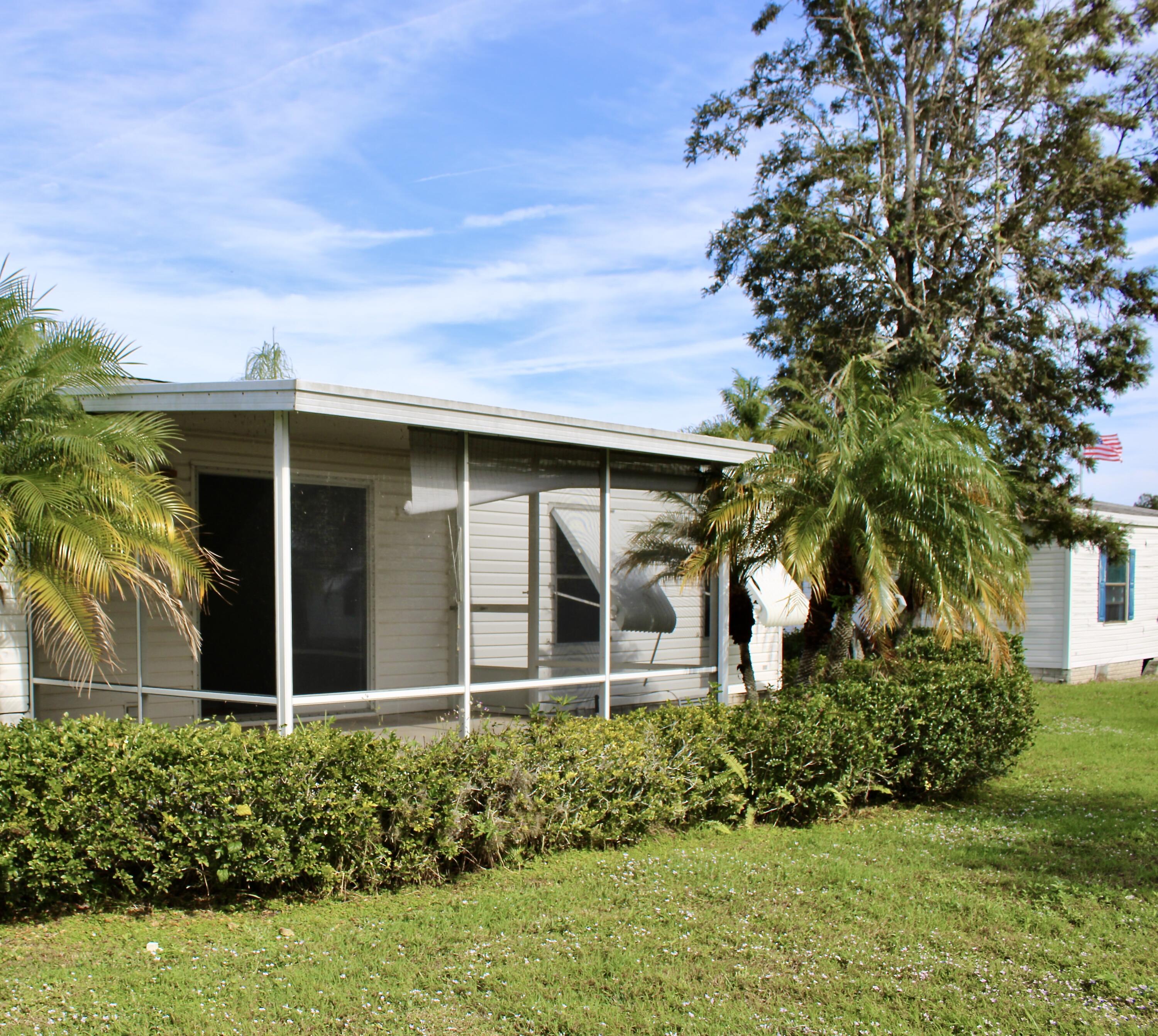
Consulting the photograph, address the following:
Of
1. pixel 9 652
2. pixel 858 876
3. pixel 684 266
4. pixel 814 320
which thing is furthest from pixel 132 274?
pixel 858 876

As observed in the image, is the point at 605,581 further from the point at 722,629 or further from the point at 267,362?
the point at 267,362

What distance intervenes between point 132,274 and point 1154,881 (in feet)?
66.8

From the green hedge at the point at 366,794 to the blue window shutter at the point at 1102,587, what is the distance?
13.5 meters

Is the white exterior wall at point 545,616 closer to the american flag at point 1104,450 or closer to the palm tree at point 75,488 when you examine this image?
the palm tree at point 75,488

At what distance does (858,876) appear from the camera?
6152 millimetres

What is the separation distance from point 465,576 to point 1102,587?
52.2 feet

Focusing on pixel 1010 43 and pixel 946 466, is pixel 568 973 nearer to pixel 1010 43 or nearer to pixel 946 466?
pixel 946 466

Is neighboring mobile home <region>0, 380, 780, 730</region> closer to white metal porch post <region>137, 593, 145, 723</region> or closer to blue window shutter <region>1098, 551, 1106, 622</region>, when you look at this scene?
white metal porch post <region>137, 593, 145, 723</region>

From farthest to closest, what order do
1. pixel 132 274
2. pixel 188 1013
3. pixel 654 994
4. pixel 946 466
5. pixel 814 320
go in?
pixel 132 274
pixel 814 320
pixel 946 466
pixel 654 994
pixel 188 1013

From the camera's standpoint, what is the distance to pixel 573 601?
28.6ft

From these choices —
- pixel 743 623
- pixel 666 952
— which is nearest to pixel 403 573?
pixel 666 952

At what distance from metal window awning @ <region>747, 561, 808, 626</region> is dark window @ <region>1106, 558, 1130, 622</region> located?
32.7ft

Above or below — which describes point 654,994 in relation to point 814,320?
below

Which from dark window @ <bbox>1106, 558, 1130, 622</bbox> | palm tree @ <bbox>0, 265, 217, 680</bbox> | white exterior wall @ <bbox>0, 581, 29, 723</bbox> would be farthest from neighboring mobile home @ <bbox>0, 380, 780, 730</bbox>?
dark window @ <bbox>1106, 558, 1130, 622</bbox>
